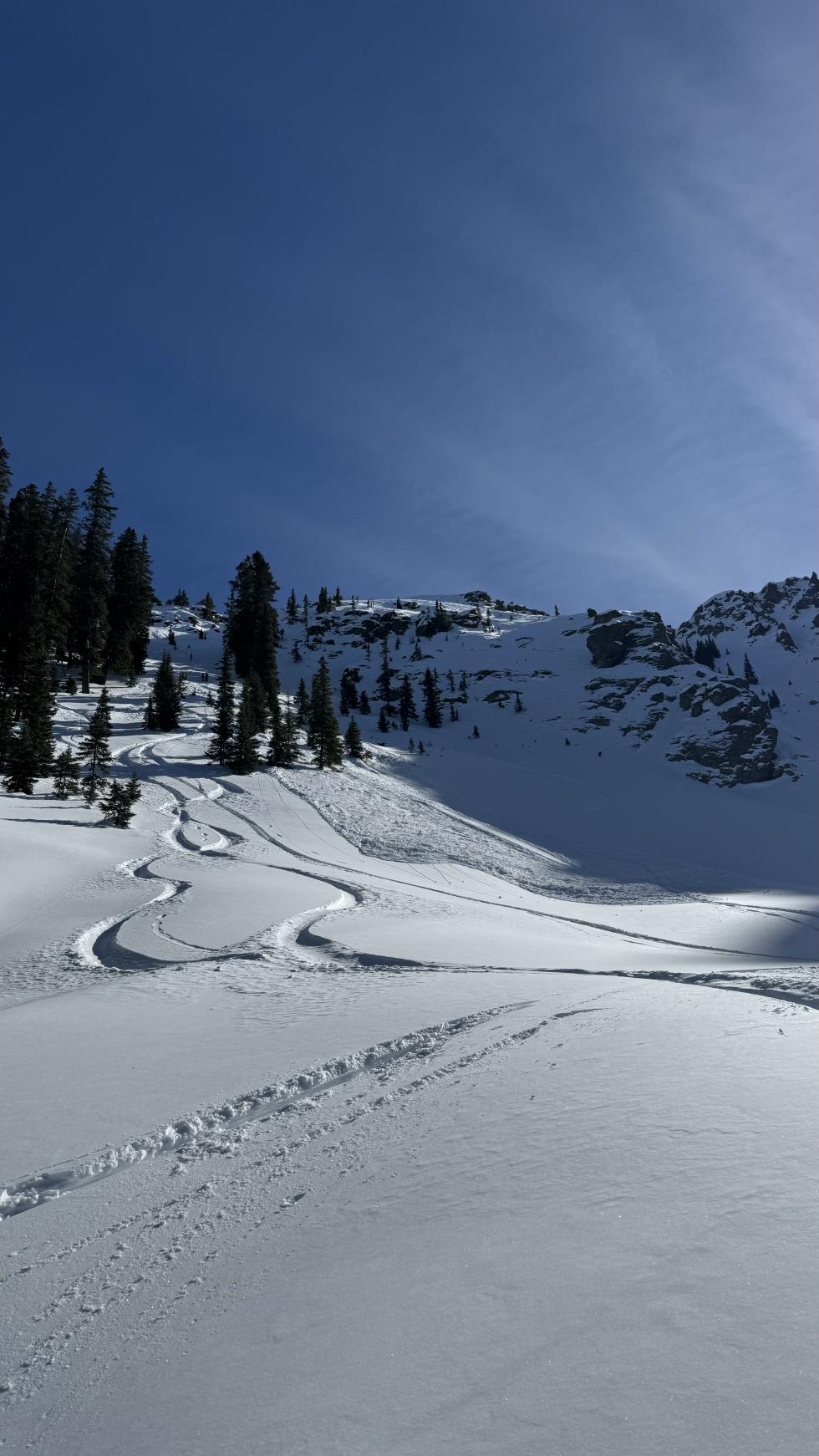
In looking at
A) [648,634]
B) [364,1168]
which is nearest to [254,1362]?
[364,1168]

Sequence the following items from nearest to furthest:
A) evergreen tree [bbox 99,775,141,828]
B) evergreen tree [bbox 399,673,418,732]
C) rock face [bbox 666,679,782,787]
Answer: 1. evergreen tree [bbox 99,775,141,828]
2. rock face [bbox 666,679,782,787]
3. evergreen tree [bbox 399,673,418,732]

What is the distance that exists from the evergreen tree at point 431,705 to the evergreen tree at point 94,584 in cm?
4103

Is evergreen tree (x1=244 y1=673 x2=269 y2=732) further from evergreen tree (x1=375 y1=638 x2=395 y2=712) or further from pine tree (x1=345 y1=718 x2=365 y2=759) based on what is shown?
evergreen tree (x1=375 y1=638 x2=395 y2=712)

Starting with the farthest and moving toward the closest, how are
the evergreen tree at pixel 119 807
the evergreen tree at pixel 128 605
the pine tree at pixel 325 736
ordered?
the evergreen tree at pixel 128 605
the pine tree at pixel 325 736
the evergreen tree at pixel 119 807

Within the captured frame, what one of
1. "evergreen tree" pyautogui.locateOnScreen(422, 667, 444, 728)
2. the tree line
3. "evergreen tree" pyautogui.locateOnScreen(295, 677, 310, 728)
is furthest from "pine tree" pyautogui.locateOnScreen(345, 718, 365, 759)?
"evergreen tree" pyautogui.locateOnScreen(422, 667, 444, 728)

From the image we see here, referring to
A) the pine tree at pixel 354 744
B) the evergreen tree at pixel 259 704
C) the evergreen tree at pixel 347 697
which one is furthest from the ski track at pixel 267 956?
the evergreen tree at pixel 347 697

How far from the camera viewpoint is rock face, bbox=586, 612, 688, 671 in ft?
310

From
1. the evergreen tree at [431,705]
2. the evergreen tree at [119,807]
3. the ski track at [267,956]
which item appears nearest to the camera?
the ski track at [267,956]

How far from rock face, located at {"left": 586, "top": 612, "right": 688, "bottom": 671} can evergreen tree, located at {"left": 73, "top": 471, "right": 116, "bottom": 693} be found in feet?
230

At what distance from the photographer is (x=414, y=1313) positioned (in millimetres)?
2635

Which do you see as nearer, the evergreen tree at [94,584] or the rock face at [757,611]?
the evergreen tree at [94,584]

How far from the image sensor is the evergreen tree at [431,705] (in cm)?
8544

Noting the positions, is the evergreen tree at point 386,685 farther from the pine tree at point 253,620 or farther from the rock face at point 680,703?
the rock face at point 680,703

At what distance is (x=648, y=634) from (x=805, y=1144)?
339 ft
